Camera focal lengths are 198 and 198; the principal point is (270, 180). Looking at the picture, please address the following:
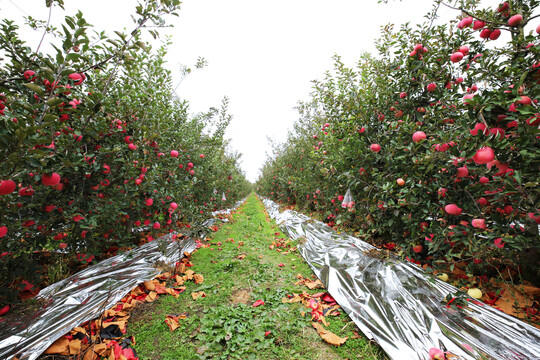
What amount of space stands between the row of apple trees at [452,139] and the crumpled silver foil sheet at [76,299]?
2.99 metres

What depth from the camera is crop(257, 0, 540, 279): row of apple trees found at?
134cm

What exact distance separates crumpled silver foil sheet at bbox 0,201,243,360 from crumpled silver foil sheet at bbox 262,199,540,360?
2200 millimetres

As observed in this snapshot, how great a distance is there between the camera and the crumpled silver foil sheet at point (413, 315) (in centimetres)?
126

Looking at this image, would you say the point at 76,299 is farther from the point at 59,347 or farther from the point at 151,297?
the point at 151,297

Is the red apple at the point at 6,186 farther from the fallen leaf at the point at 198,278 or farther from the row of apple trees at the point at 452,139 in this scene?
the row of apple trees at the point at 452,139

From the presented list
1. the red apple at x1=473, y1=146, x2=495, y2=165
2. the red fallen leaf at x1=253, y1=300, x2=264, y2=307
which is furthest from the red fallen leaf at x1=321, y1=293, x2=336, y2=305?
the red apple at x1=473, y1=146, x2=495, y2=165

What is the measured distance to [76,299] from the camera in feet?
5.67

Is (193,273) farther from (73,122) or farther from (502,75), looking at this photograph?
(502,75)

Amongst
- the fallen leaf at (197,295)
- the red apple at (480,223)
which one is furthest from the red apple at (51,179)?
the red apple at (480,223)

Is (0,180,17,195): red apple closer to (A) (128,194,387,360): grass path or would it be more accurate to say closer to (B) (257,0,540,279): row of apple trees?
(A) (128,194,387,360): grass path

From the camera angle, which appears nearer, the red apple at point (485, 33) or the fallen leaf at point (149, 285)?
the red apple at point (485, 33)

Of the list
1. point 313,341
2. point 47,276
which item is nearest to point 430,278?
point 313,341

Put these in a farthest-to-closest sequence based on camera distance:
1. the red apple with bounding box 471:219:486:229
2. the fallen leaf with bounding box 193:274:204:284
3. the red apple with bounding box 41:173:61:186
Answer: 1. the fallen leaf with bounding box 193:274:204:284
2. the red apple with bounding box 471:219:486:229
3. the red apple with bounding box 41:173:61:186

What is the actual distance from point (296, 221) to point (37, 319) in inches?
177
